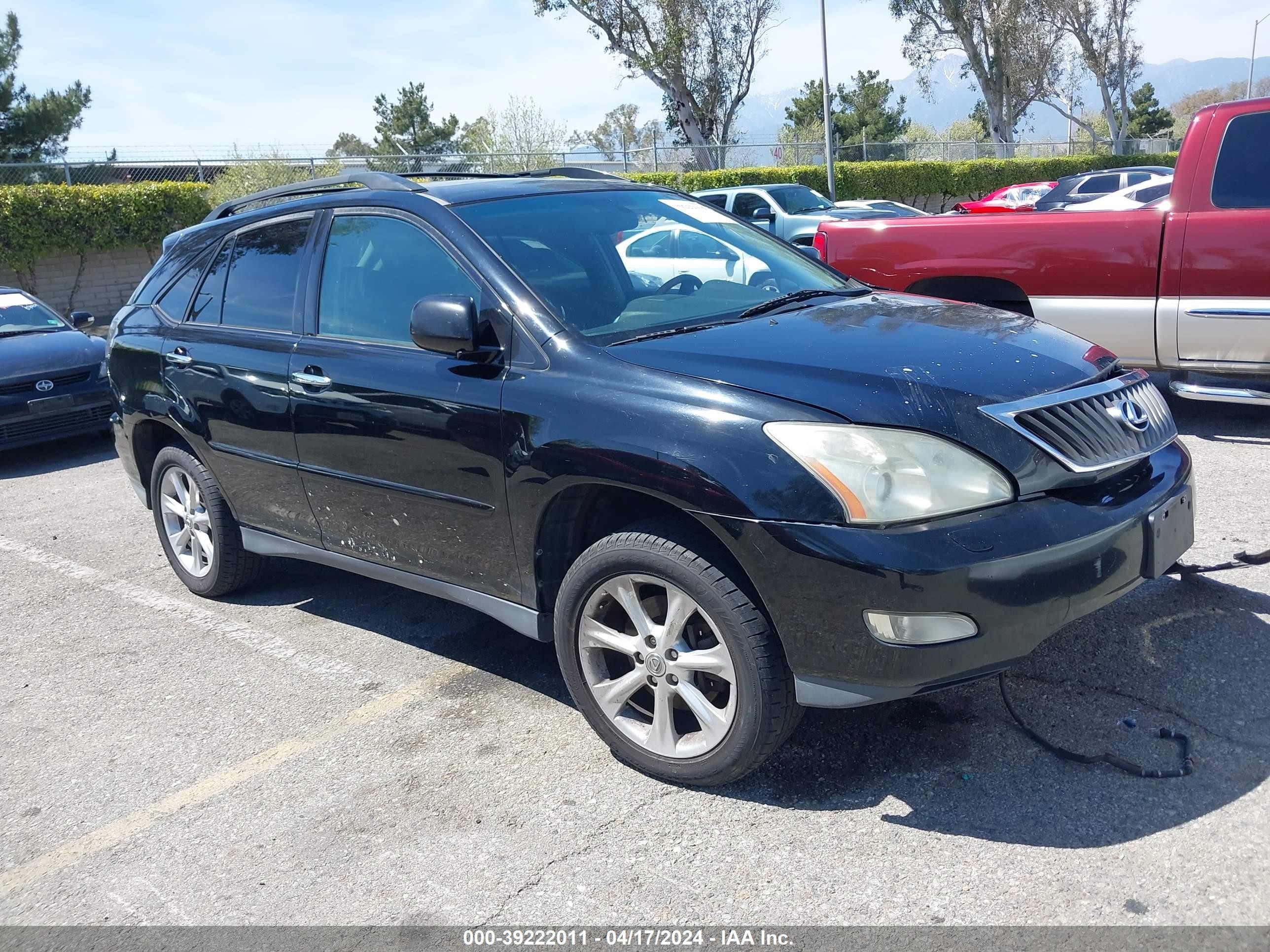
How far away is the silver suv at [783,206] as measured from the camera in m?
18.7

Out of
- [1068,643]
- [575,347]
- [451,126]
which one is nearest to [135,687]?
[575,347]

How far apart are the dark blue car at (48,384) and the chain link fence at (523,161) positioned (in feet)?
10.7

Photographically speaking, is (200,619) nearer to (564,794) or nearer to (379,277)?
(379,277)

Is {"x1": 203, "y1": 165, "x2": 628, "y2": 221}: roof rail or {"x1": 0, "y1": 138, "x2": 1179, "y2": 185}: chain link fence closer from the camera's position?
{"x1": 203, "y1": 165, "x2": 628, "y2": 221}: roof rail

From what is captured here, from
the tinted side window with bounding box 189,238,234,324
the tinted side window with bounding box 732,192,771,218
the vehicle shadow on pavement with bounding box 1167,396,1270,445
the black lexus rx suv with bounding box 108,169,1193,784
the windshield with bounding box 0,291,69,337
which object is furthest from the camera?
the tinted side window with bounding box 732,192,771,218

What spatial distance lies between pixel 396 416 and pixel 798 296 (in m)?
1.55

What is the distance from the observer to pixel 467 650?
4434 millimetres

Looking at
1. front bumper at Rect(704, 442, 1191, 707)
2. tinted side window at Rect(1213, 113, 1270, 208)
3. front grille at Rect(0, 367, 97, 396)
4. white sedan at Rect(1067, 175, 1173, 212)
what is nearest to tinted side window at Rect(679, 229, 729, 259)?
front bumper at Rect(704, 442, 1191, 707)

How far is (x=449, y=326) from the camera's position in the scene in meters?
3.48

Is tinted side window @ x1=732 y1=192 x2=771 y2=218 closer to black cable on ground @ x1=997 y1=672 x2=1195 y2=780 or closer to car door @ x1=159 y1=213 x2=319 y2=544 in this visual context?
car door @ x1=159 y1=213 x2=319 y2=544

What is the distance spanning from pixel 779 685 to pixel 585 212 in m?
2.06

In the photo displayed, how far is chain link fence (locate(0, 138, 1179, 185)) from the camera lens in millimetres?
20094

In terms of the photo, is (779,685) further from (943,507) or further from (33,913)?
(33,913)

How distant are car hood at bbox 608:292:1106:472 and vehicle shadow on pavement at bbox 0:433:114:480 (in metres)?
7.24
